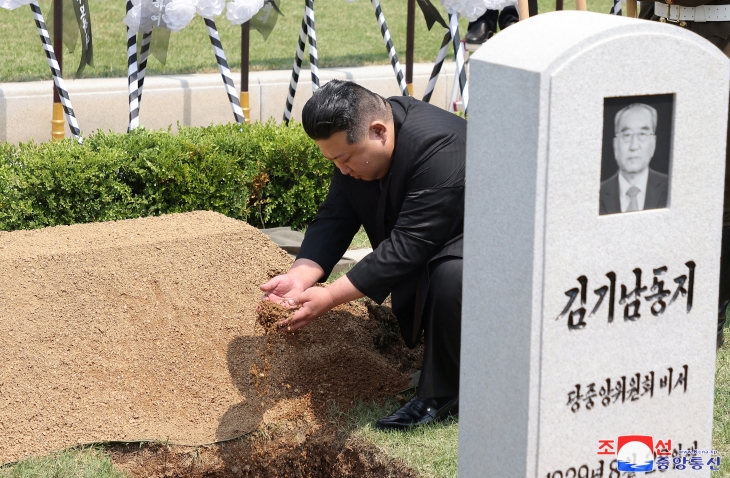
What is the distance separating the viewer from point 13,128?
6.53 m

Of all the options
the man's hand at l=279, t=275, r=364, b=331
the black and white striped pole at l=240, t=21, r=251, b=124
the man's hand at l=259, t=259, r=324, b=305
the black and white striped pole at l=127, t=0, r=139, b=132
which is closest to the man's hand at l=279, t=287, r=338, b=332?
the man's hand at l=279, t=275, r=364, b=331

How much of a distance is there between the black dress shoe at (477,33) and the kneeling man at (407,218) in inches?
196

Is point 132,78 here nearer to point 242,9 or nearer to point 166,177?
point 242,9

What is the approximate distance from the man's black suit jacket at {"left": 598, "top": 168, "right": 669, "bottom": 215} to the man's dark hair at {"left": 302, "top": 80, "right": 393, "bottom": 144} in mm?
1191

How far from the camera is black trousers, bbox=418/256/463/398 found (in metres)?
3.46

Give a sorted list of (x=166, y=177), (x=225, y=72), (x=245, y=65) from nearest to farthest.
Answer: (x=166, y=177)
(x=225, y=72)
(x=245, y=65)

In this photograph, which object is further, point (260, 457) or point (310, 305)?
point (260, 457)

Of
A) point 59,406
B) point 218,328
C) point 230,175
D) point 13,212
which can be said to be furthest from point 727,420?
point 13,212

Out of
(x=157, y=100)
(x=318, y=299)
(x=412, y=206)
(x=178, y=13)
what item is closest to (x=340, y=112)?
(x=412, y=206)

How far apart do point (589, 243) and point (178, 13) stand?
4051 millimetres

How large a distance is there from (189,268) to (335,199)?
0.87 meters

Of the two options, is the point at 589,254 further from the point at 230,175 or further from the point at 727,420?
the point at 230,175

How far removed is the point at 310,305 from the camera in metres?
3.43

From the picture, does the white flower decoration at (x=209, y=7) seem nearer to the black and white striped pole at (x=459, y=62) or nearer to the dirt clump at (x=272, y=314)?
the black and white striped pole at (x=459, y=62)
